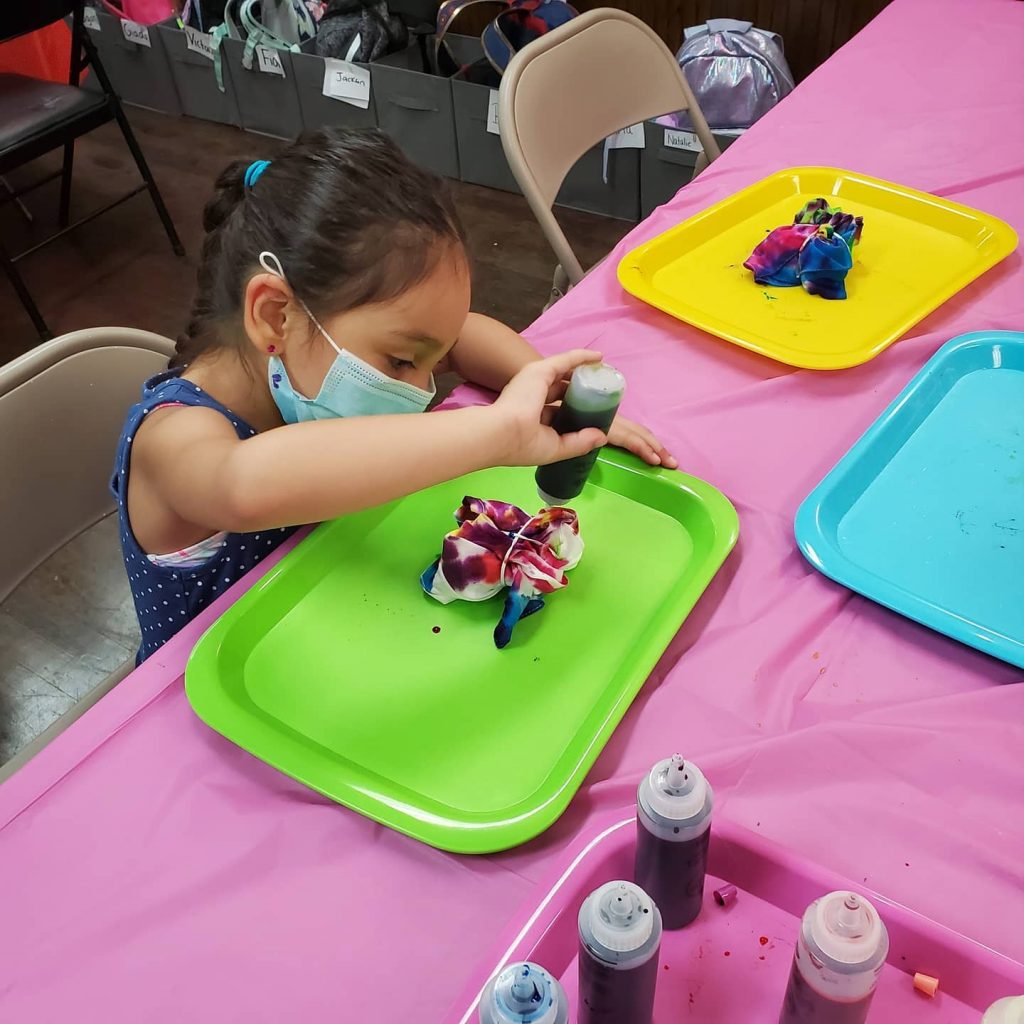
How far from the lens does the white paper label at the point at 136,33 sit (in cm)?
301

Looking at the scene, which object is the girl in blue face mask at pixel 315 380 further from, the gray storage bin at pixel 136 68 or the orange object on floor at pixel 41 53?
the gray storage bin at pixel 136 68

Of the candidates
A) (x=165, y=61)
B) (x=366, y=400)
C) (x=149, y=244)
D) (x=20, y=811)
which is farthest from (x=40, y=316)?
(x=20, y=811)

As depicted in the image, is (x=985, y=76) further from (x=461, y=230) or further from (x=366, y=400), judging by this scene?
(x=366, y=400)

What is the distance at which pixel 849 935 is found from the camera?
1.36 ft

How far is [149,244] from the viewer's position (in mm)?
2672

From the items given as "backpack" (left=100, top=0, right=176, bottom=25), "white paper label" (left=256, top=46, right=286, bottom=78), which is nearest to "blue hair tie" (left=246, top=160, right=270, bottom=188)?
"white paper label" (left=256, top=46, right=286, bottom=78)

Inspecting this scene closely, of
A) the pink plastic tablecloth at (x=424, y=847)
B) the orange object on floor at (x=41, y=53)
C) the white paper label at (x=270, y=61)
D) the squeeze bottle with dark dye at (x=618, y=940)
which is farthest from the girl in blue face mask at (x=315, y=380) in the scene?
the orange object on floor at (x=41, y=53)

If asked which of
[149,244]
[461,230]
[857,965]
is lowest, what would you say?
[149,244]

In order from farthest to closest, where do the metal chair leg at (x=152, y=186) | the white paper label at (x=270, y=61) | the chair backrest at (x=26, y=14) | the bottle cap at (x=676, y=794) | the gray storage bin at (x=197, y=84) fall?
the gray storage bin at (x=197, y=84) < the white paper label at (x=270, y=61) < the metal chair leg at (x=152, y=186) < the chair backrest at (x=26, y=14) < the bottle cap at (x=676, y=794)

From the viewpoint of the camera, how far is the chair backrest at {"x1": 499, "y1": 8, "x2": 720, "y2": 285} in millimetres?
1285

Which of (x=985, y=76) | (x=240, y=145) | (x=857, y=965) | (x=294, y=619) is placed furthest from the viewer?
(x=240, y=145)

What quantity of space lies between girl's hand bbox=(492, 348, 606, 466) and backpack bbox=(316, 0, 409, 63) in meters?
2.25

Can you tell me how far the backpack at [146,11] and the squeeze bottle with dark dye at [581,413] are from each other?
2957mm

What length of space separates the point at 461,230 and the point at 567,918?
22.0 inches
